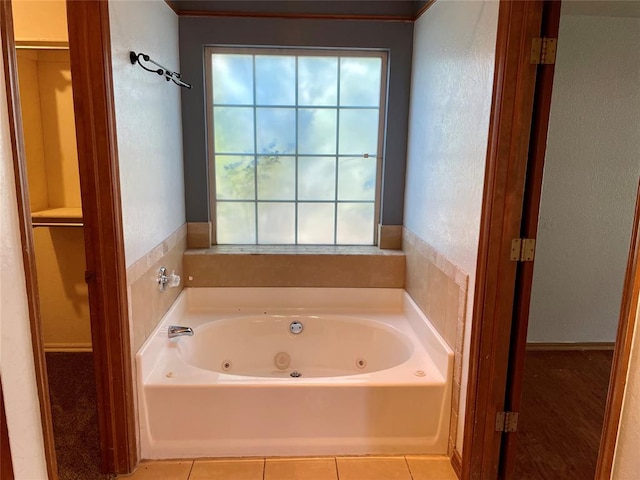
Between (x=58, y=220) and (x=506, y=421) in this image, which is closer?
(x=506, y=421)

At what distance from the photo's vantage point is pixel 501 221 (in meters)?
1.75

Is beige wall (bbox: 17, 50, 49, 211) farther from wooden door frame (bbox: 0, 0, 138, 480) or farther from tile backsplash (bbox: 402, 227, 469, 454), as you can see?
tile backsplash (bbox: 402, 227, 469, 454)

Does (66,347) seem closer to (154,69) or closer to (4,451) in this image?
(154,69)

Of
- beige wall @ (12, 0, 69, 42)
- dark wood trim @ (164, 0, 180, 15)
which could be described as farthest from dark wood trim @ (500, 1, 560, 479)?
beige wall @ (12, 0, 69, 42)

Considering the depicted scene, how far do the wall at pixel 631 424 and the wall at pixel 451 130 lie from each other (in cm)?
80

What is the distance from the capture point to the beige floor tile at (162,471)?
6.63 feet

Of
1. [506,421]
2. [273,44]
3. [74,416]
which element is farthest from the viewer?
[273,44]

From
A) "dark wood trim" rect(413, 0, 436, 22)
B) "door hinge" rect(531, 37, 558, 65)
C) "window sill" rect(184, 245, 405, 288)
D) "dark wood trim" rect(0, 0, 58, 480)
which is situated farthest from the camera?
"window sill" rect(184, 245, 405, 288)

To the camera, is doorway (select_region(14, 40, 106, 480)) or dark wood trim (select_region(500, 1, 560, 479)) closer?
dark wood trim (select_region(500, 1, 560, 479))

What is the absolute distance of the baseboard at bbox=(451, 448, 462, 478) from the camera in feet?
6.66

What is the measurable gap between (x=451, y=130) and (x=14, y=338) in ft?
6.18

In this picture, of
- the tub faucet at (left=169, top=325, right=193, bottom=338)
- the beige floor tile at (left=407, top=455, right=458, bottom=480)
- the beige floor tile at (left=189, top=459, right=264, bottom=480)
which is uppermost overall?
the tub faucet at (left=169, top=325, right=193, bottom=338)

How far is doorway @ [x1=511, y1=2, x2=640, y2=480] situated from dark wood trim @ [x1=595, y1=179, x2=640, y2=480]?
150 centimetres

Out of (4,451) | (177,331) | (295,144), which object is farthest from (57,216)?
(4,451)
